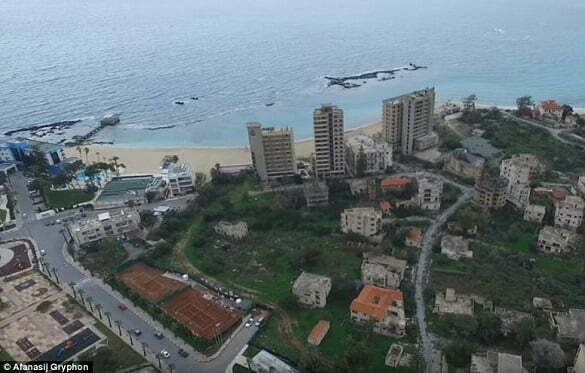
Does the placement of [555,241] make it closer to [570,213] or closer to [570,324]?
[570,213]

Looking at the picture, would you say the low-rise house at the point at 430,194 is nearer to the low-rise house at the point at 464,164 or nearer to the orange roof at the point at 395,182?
the orange roof at the point at 395,182

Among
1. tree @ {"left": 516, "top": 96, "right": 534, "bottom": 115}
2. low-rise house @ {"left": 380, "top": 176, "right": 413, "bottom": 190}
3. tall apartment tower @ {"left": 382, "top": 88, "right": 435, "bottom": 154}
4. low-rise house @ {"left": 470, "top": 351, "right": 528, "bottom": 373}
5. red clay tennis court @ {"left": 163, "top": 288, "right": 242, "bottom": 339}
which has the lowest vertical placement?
red clay tennis court @ {"left": 163, "top": 288, "right": 242, "bottom": 339}

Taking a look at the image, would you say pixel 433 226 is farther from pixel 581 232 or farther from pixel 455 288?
pixel 581 232

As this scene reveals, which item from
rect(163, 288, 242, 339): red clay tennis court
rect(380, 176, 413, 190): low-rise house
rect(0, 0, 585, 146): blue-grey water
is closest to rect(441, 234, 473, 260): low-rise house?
rect(380, 176, 413, 190): low-rise house

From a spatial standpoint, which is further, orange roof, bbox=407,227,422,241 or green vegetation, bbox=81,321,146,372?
orange roof, bbox=407,227,422,241

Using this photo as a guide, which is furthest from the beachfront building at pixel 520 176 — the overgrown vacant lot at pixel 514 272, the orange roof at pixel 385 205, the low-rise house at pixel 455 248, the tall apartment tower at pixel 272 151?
the tall apartment tower at pixel 272 151

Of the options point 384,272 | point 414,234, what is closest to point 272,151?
point 414,234

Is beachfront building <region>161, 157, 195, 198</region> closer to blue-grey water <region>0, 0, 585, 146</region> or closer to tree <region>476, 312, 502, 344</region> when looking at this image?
blue-grey water <region>0, 0, 585, 146</region>
